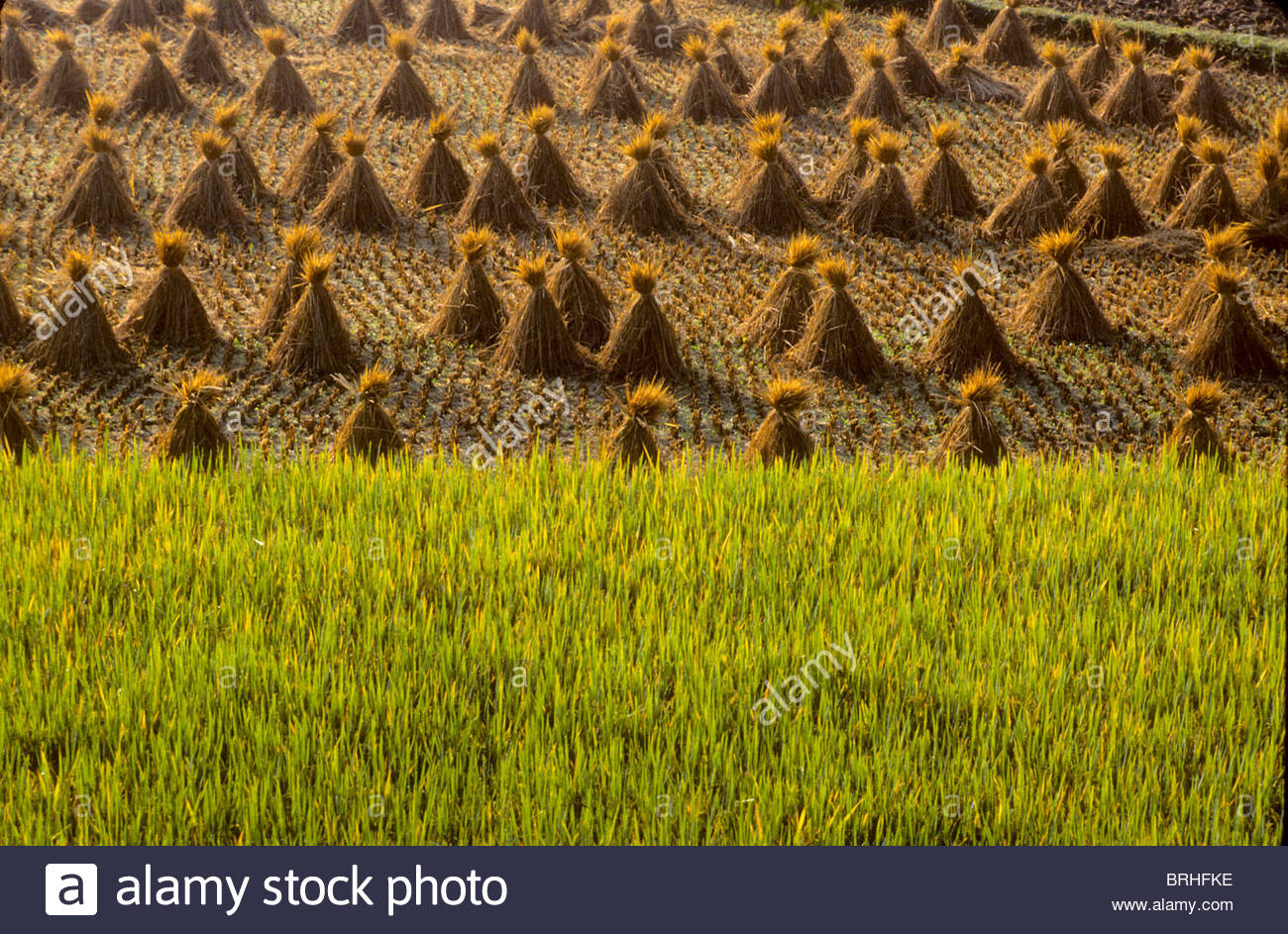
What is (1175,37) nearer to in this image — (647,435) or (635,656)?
(647,435)

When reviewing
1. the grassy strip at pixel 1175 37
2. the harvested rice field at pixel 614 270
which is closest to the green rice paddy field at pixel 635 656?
the harvested rice field at pixel 614 270

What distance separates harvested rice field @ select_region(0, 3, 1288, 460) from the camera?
5.78 metres

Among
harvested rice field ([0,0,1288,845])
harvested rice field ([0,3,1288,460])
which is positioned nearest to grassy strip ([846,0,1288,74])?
harvested rice field ([0,0,1288,845])

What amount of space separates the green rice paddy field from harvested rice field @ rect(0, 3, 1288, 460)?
94 cm

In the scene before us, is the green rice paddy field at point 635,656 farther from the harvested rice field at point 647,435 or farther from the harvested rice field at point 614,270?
the harvested rice field at point 614,270

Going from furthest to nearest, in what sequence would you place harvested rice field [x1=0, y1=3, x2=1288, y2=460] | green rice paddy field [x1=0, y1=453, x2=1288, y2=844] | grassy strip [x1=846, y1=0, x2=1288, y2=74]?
grassy strip [x1=846, y1=0, x2=1288, y2=74]
harvested rice field [x1=0, y1=3, x2=1288, y2=460]
green rice paddy field [x1=0, y1=453, x2=1288, y2=844]

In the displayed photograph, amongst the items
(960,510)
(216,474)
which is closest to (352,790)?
(216,474)

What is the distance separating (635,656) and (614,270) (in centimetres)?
413

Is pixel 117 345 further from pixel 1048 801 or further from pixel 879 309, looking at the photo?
pixel 1048 801

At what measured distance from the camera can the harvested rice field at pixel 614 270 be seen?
578cm

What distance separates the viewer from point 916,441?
5688 millimetres

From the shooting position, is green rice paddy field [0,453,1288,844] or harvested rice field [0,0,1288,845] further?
harvested rice field [0,0,1288,845]

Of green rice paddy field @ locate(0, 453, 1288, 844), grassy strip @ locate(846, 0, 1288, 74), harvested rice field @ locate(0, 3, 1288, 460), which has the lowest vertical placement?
green rice paddy field @ locate(0, 453, 1288, 844)

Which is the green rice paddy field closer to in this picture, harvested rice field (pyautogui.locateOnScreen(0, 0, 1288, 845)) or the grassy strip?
harvested rice field (pyautogui.locateOnScreen(0, 0, 1288, 845))
